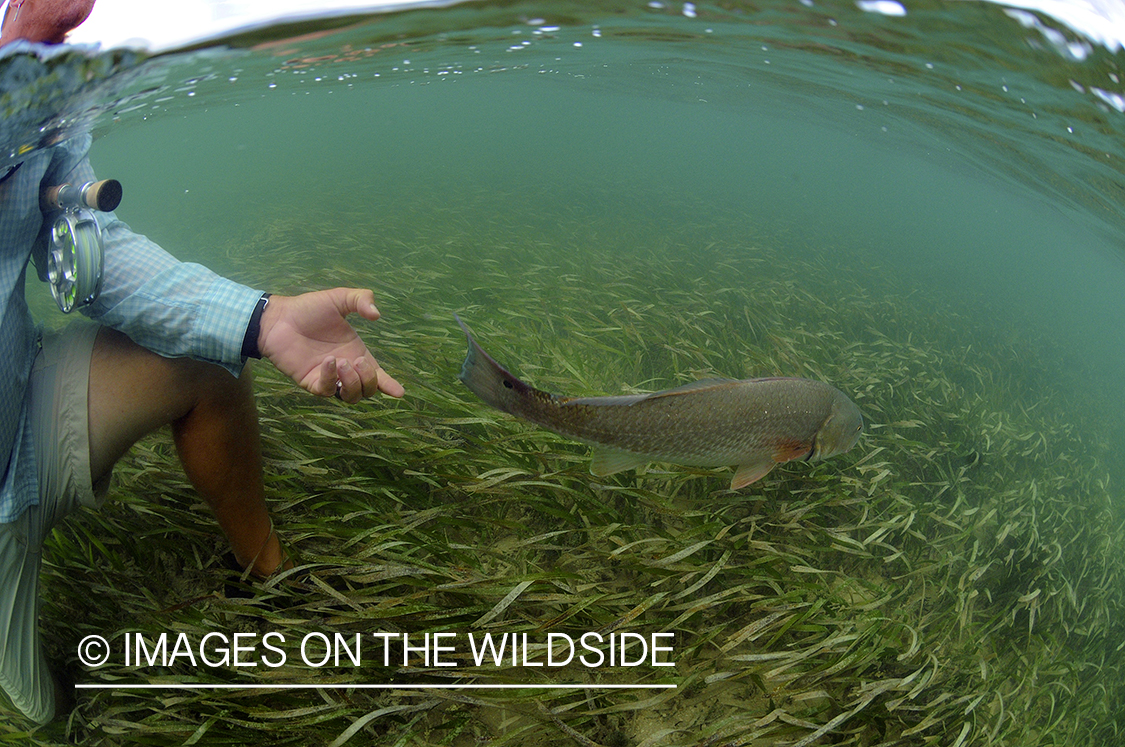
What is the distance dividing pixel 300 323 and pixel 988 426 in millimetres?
6419

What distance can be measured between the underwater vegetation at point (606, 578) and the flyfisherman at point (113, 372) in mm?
524

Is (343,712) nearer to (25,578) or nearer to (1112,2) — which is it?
(25,578)

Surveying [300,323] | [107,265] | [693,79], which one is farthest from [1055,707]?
[693,79]

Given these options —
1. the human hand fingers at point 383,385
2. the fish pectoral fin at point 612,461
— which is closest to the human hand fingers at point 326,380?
the human hand fingers at point 383,385

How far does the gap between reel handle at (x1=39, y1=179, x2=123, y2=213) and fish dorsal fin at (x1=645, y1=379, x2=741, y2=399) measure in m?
1.98

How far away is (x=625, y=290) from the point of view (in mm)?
7422

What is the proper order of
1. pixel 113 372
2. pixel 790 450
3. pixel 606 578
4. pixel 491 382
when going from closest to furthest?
pixel 491 382, pixel 113 372, pixel 790 450, pixel 606 578

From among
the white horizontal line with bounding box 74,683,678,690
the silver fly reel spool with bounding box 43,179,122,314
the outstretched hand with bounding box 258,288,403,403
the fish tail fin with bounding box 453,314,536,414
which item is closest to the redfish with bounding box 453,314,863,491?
the fish tail fin with bounding box 453,314,536,414

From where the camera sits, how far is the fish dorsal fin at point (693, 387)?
6.38 ft

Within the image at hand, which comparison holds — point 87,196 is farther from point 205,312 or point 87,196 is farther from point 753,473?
point 753,473

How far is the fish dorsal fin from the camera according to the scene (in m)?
1.95

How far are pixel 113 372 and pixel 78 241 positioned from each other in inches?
18.2

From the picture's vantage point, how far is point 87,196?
77.4 inches

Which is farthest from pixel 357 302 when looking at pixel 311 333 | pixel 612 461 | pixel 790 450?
pixel 790 450
